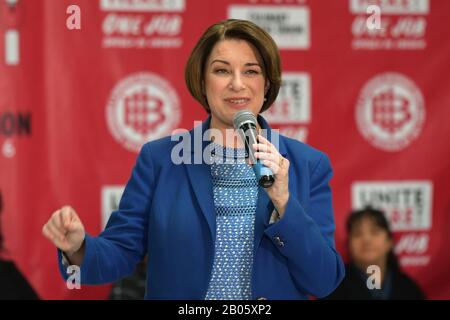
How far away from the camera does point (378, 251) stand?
12.4 feet

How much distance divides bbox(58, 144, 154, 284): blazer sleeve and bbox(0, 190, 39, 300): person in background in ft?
5.95

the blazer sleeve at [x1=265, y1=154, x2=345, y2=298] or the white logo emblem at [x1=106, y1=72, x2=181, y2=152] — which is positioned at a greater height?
the white logo emblem at [x1=106, y1=72, x2=181, y2=152]

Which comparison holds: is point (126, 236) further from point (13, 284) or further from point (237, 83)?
point (13, 284)

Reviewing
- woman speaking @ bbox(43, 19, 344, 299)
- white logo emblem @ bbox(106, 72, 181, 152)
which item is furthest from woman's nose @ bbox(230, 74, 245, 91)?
white logo emblem @ bbox(106, 72, 181, 152)

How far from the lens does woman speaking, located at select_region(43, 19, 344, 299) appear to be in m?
1.68

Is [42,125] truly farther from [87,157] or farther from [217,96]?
[217,96]

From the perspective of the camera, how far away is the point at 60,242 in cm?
161

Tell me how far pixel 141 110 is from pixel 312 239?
2180 millimetres

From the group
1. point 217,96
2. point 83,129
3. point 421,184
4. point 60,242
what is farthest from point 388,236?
point 60,242

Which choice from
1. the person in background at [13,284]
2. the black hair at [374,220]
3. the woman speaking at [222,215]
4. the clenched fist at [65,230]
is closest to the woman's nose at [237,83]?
the woman speaking at [222,215]

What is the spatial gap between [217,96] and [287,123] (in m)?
2.09

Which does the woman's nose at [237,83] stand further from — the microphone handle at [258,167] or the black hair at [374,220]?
the black hair at [374,220]

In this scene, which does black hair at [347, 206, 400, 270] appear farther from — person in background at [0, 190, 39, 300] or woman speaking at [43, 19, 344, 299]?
woman speaking at [43, 19, 344, 299]
